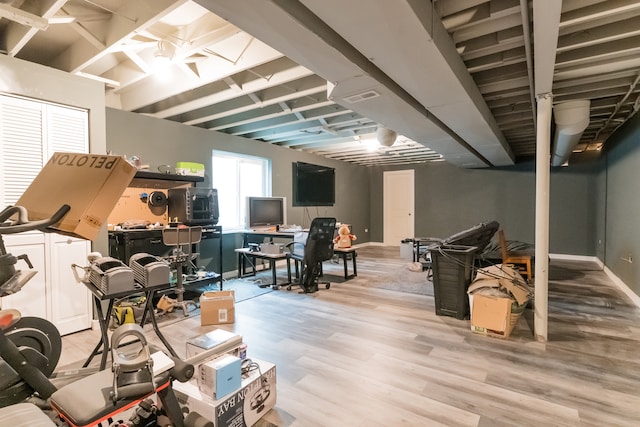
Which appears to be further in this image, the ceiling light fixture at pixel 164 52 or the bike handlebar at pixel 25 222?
the ceiling light fixture at pixel 164 52

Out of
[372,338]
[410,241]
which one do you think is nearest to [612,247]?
[410,241]

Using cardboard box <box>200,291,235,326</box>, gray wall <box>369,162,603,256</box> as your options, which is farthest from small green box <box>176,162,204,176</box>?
gray wall <box>369,162,603,256</box>

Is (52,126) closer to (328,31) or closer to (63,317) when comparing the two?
(63,317)

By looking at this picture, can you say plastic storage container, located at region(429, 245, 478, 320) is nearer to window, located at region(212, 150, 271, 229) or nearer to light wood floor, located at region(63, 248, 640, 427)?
light wood floor, located at region(63, 248, 640, 427)

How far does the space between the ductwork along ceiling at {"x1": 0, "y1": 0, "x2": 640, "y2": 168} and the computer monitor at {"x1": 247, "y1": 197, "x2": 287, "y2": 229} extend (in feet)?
4.63

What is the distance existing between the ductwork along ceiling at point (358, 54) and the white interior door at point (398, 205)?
4.45 meters

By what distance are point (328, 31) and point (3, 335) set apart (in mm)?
2248

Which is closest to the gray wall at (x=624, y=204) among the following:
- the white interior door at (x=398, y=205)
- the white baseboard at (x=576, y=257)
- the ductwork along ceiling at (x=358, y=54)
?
the ductwork along ceiling at (x=358, y=54)

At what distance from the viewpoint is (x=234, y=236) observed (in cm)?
540

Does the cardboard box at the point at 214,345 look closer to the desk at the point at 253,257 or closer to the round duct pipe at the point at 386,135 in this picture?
the desk at the point at 253,257

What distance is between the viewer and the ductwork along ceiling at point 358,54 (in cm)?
172

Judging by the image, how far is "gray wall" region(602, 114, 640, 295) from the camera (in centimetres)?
384

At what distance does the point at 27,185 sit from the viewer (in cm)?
266

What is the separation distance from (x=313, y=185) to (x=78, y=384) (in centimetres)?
592
